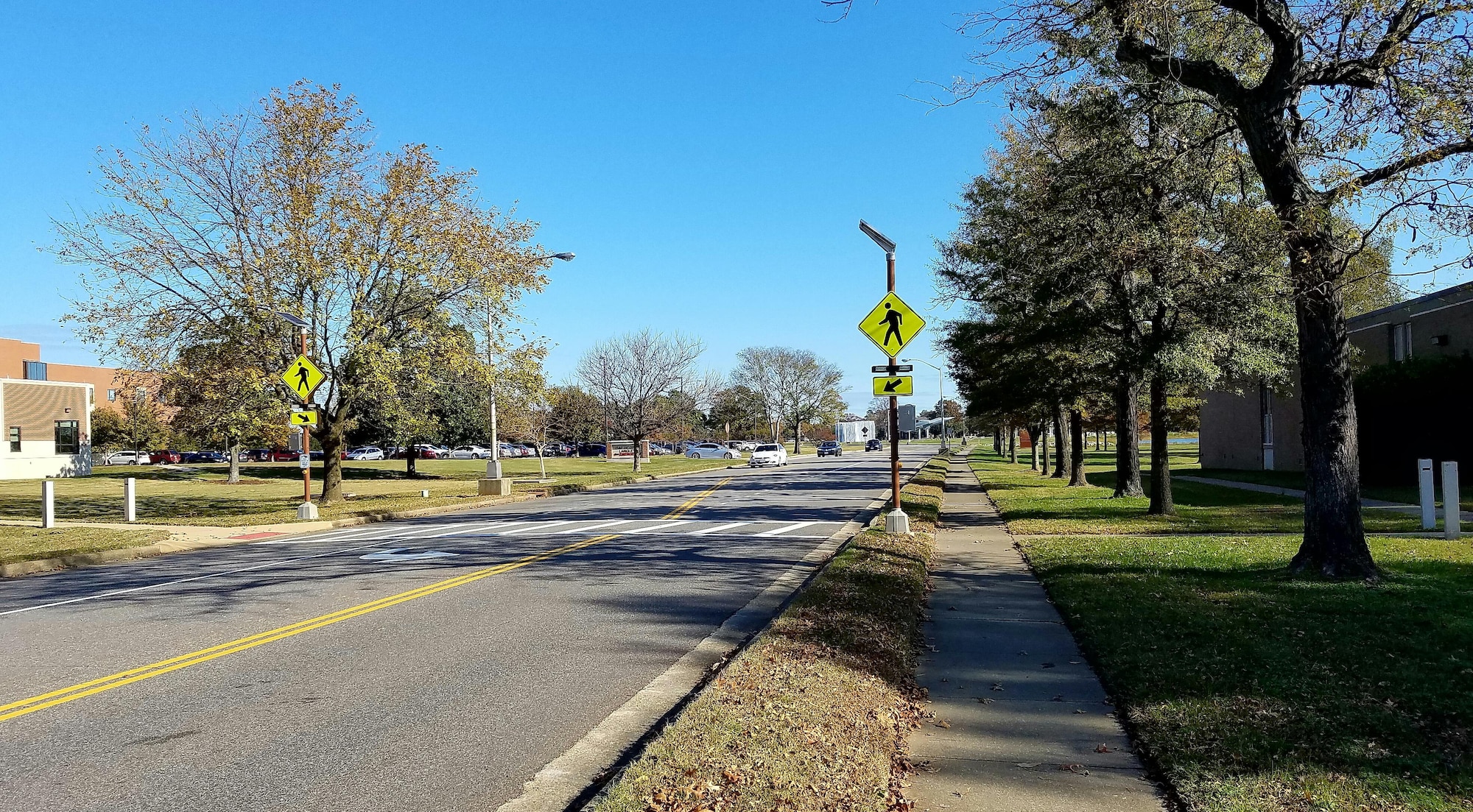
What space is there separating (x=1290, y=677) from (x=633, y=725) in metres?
4.33

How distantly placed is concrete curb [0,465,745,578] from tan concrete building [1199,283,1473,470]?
21.1 meters

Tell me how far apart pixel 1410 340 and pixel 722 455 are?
57137mm

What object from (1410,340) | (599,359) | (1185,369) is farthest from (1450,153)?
(599,359)

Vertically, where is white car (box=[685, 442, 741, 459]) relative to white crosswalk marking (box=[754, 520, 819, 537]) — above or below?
above

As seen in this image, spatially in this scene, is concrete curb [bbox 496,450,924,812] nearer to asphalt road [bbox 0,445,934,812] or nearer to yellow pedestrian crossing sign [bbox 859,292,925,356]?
asphalt road [bbox 0,445,934,812]

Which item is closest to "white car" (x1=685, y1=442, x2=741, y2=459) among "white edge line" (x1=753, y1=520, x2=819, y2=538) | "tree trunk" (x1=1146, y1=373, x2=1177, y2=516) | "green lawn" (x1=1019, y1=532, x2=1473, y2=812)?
"white edge line" (x1=753, y1=520, x2=819, y2=538)

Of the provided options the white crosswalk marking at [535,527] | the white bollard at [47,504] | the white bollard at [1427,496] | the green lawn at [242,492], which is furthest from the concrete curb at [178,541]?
the white bollard at [1427,496]

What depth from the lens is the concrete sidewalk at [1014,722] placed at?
470 centimetres

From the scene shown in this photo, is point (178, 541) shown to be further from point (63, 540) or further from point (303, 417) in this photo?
point (303, 417)

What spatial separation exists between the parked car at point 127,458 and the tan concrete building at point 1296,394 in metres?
83.7

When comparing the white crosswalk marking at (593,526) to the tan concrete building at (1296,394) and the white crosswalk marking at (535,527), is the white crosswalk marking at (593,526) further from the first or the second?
the tan concrete building at (1296,394)

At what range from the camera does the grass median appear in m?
4.33

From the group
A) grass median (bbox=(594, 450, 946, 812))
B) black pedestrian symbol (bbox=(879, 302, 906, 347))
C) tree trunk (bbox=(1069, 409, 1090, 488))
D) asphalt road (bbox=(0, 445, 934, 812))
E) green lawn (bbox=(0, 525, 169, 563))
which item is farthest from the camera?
tree trunk (bbox=(1069, 409, 1090, 488))

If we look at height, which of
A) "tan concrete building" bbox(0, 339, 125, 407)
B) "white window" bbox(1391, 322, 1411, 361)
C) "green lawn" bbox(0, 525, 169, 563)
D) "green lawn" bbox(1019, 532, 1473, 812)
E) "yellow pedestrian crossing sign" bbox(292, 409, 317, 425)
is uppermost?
"tan concrete building" bbox(0, 339, 125, 407)
